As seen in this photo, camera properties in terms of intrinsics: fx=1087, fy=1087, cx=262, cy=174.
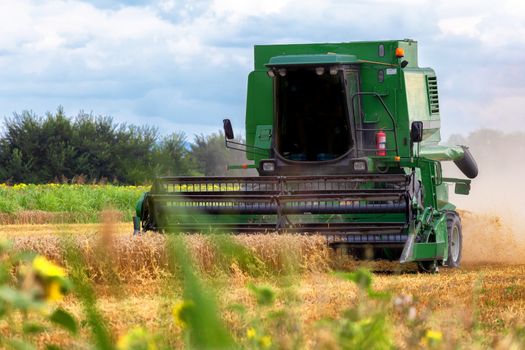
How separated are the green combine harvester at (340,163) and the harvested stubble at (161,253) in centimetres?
74

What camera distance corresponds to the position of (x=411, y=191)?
1077 cm

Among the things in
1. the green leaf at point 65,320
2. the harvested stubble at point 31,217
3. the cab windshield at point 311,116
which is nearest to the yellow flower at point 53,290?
the green leaf at point 65,320

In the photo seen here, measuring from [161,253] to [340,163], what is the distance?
3513mm

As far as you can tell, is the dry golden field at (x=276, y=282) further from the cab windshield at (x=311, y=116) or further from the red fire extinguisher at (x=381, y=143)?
the cab windshield at (x=311, y=116)

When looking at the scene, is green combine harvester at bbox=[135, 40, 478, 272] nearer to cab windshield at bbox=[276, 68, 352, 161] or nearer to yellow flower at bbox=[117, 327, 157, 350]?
cab windshield at bbox=[276, 68, 352, 161]

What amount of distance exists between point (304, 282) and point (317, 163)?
3502 millimetres

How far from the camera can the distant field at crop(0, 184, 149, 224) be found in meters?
22.0

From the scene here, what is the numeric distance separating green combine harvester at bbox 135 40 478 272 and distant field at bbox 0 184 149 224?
354 inches

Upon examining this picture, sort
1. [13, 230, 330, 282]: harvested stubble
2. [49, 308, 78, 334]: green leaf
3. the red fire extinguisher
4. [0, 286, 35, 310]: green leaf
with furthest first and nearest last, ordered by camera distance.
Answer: the red fire extinguisher → [13, 230, 330, 282]: harvested stubble → [49, 308, 78, 334]: green leaf → [0, 286, 35, 310]: green leaf

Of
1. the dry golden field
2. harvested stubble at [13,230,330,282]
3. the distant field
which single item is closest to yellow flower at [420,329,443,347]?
the dry golden field

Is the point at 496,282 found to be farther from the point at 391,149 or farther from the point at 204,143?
the point at 204,143

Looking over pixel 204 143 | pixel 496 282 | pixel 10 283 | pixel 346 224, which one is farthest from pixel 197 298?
pixel 204 143

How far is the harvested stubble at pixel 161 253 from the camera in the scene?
8.69 metres

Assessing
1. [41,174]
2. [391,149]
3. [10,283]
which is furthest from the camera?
[41,174]
